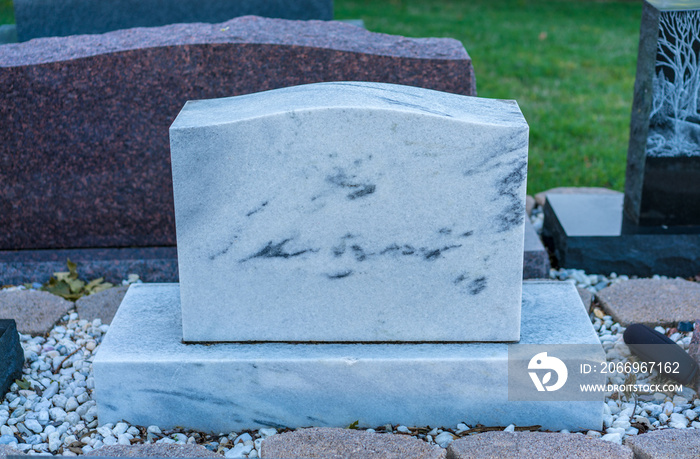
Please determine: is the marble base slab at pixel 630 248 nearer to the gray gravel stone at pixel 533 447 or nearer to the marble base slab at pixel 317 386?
the marble base slab at pixel 317 386

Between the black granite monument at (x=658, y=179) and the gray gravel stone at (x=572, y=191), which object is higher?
the black granite monument at (x=658, y=179)

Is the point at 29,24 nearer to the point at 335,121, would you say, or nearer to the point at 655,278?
the point at 335,121

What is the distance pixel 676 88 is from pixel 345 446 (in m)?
2.51

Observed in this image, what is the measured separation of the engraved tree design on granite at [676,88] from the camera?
3.61 meters

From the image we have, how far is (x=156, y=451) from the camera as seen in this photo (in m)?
2.35

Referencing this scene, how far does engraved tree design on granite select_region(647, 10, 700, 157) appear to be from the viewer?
3.61 metres

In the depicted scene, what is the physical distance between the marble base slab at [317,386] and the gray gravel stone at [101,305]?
31.3 inches

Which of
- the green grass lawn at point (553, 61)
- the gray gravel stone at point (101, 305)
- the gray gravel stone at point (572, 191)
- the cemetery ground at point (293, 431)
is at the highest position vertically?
the cemetery ground at point (293, 431)

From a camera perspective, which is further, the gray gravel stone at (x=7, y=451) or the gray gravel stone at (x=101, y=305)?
the gray gravel stone at (x=101, y=305)

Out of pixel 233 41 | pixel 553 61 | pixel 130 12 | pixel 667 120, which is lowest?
pixel 553 61

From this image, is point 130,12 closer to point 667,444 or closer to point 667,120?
point 667,120

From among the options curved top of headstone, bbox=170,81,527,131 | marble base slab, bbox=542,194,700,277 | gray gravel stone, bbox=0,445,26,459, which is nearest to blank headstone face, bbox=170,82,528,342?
curved top of headstone, bbox=170,81,527,131

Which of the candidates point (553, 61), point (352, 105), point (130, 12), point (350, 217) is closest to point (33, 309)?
point (350, 217)

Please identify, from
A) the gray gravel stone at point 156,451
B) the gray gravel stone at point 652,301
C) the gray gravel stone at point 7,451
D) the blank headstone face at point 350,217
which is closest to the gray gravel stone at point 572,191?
the gray gravel stone at point 652,301
